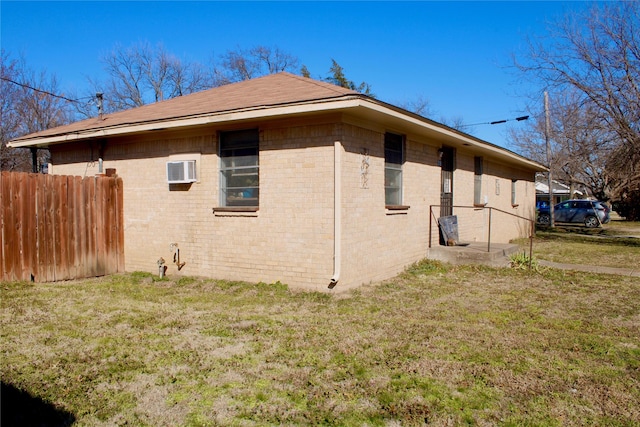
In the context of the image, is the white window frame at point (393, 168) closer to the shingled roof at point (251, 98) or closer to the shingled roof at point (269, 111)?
the shingled roof at point (269, 111)

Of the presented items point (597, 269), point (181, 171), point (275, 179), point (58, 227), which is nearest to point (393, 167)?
point (275, 179)

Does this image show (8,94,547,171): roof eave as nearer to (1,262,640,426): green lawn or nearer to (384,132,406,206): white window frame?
(384,132,406,206): white window frame

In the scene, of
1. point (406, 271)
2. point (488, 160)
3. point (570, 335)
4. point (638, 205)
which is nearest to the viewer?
point (570, 335)

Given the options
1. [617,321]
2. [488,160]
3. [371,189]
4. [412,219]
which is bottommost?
[617,321]

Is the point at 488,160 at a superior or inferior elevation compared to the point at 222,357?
superior

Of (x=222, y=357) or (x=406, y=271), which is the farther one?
(x=406, y=271)

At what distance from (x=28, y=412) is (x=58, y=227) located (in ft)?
18.5

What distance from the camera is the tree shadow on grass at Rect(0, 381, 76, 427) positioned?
113 inches

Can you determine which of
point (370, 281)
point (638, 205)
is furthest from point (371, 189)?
point (638, 205)

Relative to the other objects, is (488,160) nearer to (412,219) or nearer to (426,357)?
(412,219)

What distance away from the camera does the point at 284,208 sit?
7223 millimetres

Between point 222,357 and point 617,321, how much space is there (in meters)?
4.88

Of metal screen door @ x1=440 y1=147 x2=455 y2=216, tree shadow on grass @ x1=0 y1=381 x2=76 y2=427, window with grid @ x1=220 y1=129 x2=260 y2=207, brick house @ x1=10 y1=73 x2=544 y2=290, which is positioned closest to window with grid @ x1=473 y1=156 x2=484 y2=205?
metal screen door @ x1=440 y1=147 x2=455 y2=216

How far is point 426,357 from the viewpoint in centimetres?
415
